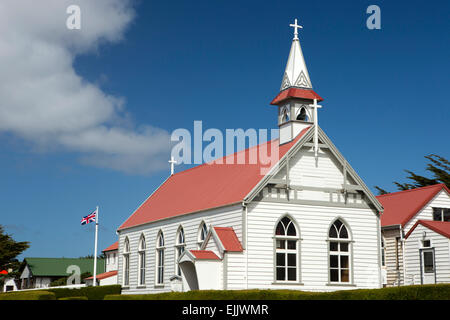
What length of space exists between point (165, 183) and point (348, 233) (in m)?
21.2

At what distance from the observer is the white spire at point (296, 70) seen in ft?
132

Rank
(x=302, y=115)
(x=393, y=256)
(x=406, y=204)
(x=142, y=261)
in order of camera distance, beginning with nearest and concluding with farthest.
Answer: (x=302, y=115)
(x=393, y=256)
(x=406, y=204)
(x=142, y=261)

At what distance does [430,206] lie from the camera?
44.8 meters

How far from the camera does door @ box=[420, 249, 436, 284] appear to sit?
4062 centimetres

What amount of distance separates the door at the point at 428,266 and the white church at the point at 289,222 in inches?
188

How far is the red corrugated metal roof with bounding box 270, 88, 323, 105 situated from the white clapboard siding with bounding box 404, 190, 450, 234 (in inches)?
433

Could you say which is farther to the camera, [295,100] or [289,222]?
[295,100]

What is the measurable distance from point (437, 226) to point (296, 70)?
13.4 meters

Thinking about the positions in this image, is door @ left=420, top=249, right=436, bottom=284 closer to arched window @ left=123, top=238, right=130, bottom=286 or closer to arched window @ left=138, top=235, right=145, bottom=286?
arched window @ left=138, top=235, right=145, bottom=286

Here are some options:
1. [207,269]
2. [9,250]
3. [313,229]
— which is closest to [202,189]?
[313,229]

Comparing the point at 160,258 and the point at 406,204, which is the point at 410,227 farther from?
the point at 160,258

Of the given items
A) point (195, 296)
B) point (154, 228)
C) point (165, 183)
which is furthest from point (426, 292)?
point (165, 183)
